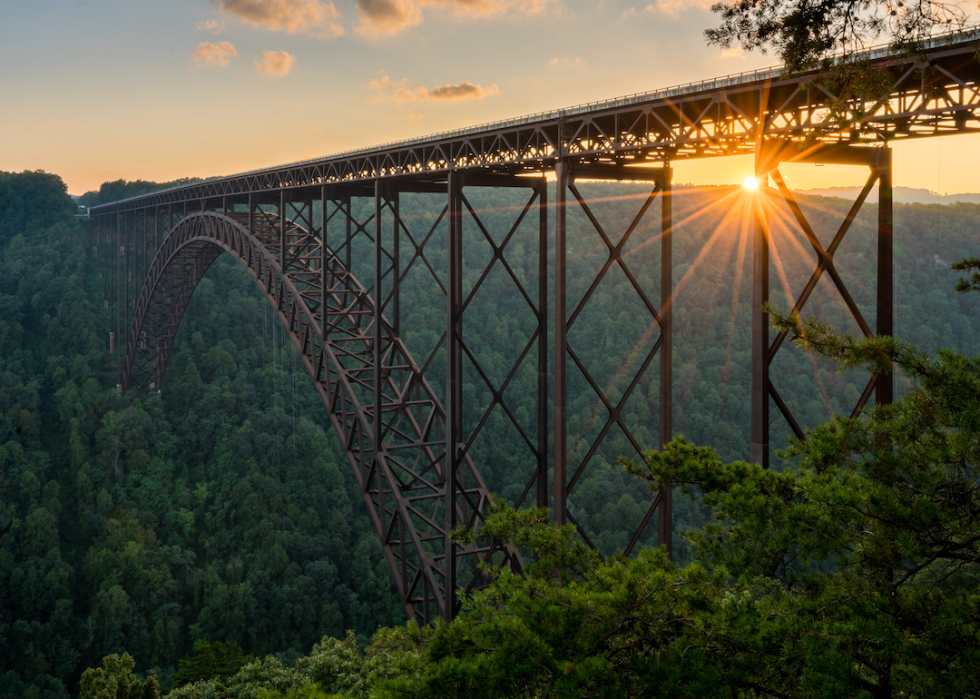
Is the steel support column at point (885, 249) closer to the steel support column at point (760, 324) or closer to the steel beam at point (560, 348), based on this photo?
the steel support column at point (760, 324)

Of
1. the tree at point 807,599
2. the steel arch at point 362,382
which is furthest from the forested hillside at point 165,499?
the tree at point 807,599

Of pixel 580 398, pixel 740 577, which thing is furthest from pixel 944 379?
pixel 580 398

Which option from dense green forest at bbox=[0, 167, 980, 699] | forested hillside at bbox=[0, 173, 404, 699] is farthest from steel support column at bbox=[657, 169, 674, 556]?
forested hillside at bbox=[0, 173, 404, 699]

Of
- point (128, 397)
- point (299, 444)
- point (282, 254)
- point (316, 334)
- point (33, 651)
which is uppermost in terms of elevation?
point (282, 254)

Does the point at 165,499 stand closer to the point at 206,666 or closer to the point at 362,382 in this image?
the point at 206,666

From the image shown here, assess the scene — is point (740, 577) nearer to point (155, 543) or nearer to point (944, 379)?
point (944, 379)
